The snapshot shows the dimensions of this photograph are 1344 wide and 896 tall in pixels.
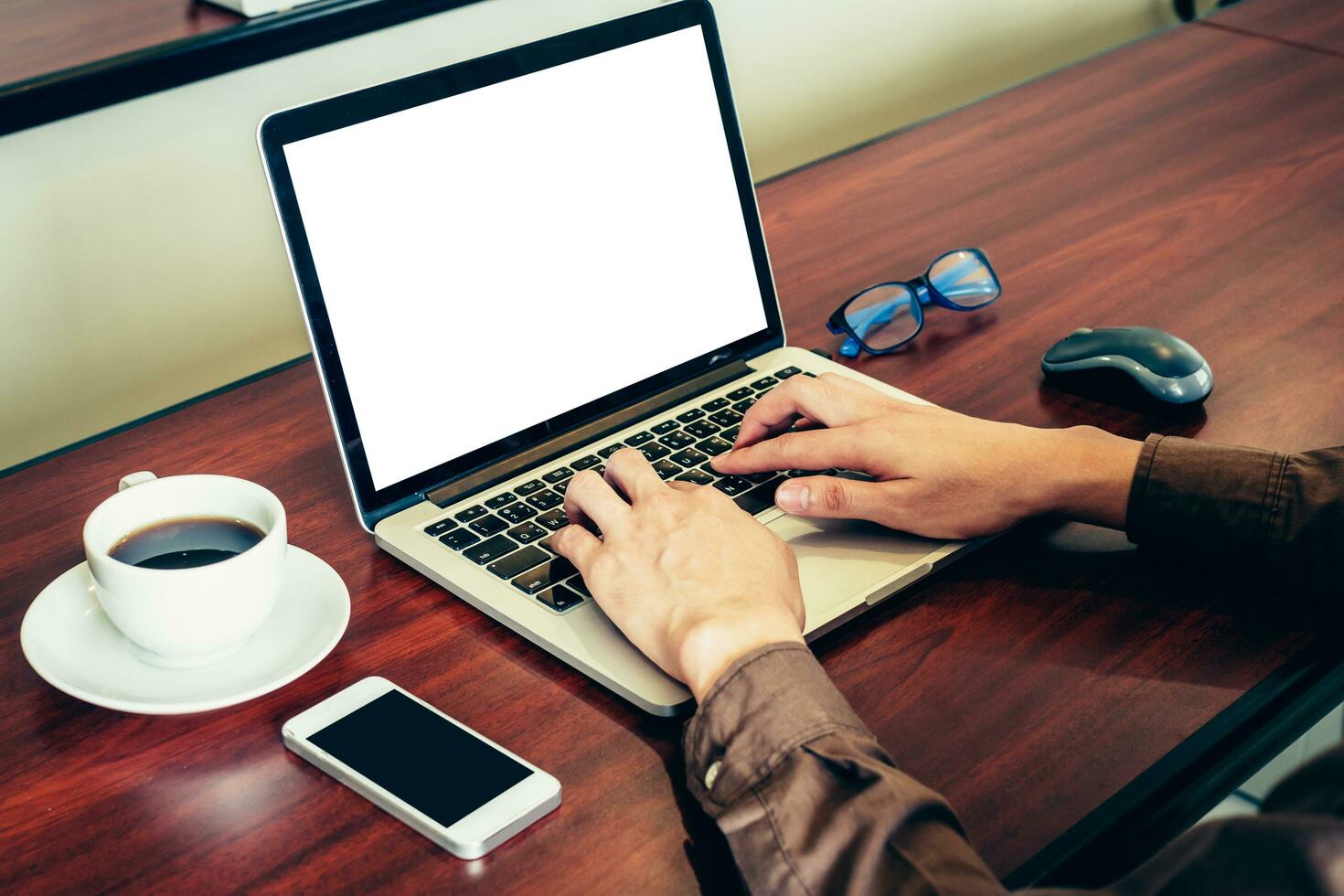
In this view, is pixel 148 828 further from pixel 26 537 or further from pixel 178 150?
pixel 178 150

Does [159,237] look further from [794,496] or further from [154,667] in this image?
[794,496]

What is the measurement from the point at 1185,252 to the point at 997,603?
604 millimetres

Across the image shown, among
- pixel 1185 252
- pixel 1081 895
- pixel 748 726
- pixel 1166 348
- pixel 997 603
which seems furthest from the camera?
pixel 1185 252

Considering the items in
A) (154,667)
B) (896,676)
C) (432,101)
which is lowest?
(896,676)

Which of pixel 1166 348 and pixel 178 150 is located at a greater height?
pixel 178 150

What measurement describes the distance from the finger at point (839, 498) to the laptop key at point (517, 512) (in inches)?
6.6

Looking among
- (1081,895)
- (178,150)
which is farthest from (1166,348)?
(178,150)

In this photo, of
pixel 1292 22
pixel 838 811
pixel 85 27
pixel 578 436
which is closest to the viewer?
pixel 838 811

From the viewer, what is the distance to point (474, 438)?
88cm

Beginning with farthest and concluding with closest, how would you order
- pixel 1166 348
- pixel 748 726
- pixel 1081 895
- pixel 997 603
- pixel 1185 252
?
pixel 1185 252
pixel 1166 348
pixel 997 603
pixel 748 726
pixel 1081 895

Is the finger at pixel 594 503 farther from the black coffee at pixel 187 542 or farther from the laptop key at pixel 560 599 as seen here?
the black coffee at pixel 187 542

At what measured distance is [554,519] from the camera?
2.76 feet

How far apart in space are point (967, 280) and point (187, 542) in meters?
0.72

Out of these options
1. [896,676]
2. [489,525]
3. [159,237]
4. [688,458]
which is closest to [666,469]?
[688,458]
